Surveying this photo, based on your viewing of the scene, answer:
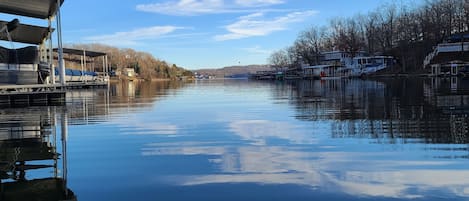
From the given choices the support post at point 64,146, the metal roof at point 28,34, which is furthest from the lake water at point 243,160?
the metal roof at point 28,34

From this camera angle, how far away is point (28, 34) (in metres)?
30.9

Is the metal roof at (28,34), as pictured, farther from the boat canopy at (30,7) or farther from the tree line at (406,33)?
the tree line at (406,33)

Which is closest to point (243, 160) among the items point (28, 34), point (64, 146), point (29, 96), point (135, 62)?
point (64, 146)

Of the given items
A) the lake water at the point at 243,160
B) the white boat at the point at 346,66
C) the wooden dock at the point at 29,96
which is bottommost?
Result: the lake water at the point at 243,160

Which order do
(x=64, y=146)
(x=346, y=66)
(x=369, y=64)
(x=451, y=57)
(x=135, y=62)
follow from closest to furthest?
(x=64, y=146) < (x=451, y=57) < (x=369, y=64) < (x=346, y=66) < (x=135, y=62)

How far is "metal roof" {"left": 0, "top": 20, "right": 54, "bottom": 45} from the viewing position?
29219 millimetres

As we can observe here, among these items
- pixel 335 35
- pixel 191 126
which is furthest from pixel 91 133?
pixel 335 35

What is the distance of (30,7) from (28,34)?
6.34 metres

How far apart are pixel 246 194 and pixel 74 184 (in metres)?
2.38

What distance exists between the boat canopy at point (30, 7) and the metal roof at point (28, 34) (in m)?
2.02

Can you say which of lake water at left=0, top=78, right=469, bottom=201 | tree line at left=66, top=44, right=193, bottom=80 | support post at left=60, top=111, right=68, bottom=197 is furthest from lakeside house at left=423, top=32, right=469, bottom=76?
tree line at left=66, top=44, right=193, bottom=80

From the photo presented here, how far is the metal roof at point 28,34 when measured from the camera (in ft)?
95.9

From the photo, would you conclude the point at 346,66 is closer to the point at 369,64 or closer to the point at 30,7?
the point at 369,64

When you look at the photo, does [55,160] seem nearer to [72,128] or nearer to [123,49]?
[72,128]
